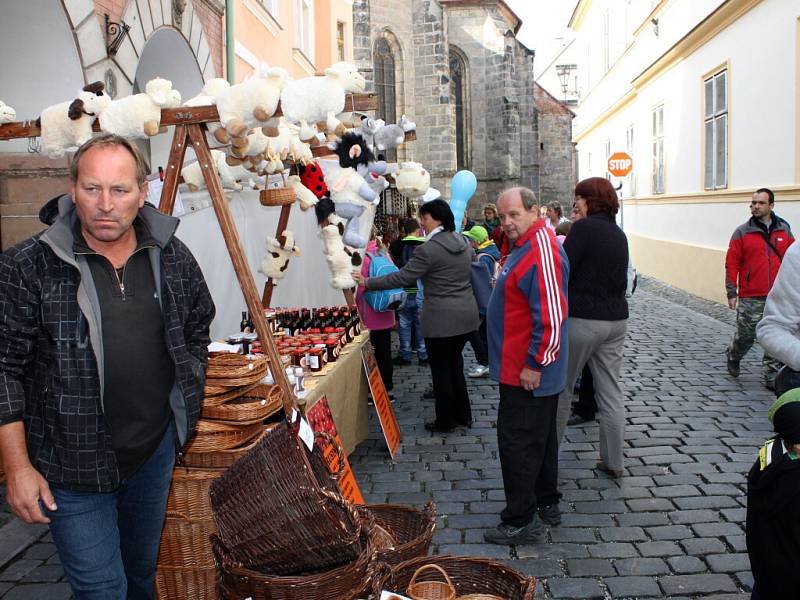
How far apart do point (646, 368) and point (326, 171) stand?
4.53m

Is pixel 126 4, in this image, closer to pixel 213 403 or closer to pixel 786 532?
pixel 213 403

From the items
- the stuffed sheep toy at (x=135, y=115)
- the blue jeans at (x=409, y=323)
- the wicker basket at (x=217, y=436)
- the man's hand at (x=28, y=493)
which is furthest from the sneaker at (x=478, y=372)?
the man's hand at (x=28, y=493)

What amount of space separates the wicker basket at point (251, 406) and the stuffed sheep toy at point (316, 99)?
1.28 meters

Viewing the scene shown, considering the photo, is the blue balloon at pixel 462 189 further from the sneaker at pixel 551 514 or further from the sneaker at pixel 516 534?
the sneaker at pixel 516 534

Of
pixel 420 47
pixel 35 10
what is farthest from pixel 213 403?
pixel 420 47

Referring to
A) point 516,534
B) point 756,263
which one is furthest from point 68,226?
point 756,263

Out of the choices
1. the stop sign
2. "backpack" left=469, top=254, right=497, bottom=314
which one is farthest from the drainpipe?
the stop sign

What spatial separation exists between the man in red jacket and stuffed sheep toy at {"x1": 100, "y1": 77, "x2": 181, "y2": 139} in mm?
6125

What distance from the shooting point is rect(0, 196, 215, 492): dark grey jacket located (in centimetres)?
223

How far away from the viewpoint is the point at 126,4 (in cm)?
664

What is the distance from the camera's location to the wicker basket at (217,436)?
3.27 m

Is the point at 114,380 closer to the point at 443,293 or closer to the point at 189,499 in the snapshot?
the point at 189,499

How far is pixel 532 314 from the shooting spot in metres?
3.95

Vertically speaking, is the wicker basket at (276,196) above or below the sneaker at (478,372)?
above
